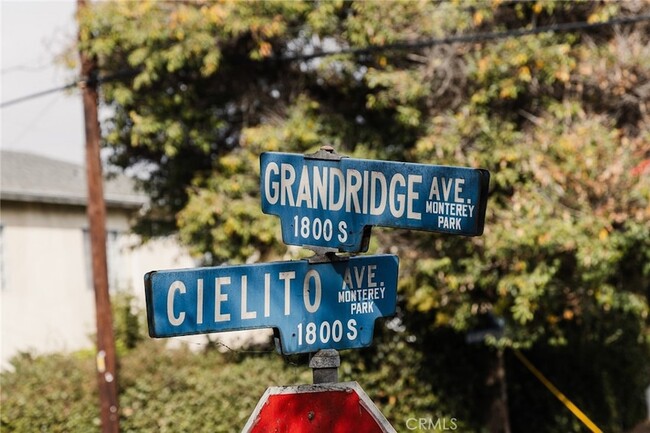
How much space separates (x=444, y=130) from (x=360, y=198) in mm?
7445

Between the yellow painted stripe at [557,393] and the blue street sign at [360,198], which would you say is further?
the yellow painted stripe at [557,393]

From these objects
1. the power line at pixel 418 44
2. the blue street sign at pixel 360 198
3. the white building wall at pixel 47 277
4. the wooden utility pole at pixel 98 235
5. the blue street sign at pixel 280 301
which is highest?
the power line at pixel 418 44

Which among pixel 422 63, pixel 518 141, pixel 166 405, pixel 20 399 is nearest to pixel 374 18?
pixel 422 63

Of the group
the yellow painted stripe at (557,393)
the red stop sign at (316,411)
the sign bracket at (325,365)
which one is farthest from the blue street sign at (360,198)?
the yellow painted stripe at (557,393)

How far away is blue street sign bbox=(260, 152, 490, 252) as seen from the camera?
3.43 meters

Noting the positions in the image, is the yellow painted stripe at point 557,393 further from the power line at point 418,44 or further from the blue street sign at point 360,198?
the blue street sign at point 360,198

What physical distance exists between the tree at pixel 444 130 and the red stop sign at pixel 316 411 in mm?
6523

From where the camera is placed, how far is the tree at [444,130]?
32.0 ft

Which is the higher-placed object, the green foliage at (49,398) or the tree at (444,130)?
the tree at (444,130)

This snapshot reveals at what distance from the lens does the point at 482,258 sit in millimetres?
10281

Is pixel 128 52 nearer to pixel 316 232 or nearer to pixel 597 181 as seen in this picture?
pixel 597 181

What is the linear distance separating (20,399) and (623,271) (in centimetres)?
723
